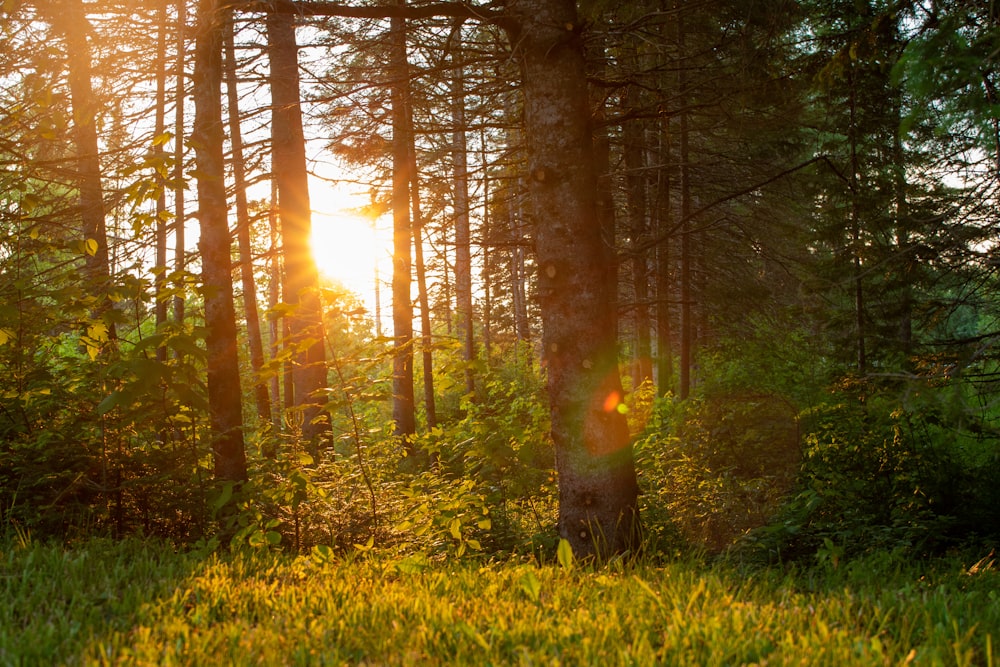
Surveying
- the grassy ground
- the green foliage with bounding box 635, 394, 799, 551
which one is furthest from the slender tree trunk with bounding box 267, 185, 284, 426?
the green foliage with bounding box 635, 394, 799, 551

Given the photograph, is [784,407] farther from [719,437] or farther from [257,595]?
[257,595]

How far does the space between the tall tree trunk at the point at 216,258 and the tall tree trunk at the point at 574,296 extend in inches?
121

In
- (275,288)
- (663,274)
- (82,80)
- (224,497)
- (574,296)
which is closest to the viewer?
(224,497)

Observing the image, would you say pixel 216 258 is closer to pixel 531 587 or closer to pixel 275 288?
pixel 531 587

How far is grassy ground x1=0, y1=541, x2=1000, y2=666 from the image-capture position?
255 cm

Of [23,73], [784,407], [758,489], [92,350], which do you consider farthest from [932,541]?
[23,73]

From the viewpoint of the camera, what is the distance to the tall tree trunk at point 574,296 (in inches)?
213

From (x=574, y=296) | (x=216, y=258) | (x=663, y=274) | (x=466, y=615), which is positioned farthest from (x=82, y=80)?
(x=663, y=274)

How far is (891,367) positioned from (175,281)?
8.64 meters

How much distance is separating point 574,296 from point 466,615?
297 centimetres

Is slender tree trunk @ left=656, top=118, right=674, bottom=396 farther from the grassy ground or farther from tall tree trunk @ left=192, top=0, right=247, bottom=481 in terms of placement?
the grassy ground

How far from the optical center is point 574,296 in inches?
215

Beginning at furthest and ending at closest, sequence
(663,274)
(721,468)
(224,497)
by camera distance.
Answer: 1. (663,274)
2. (721,468)
3. (224,497)

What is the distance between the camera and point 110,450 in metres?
A: 5.61
